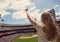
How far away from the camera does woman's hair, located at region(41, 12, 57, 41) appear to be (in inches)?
50.0

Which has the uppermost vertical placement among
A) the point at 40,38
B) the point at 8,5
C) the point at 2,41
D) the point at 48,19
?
the point at 8,5

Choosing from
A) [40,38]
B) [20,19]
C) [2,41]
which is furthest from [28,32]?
[40,38]

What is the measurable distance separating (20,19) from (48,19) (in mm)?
1163

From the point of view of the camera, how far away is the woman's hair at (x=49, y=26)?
4.17 ft

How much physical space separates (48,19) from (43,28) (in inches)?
3.1

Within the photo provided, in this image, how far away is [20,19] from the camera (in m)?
2.41

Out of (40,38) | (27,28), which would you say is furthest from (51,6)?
(40,38)

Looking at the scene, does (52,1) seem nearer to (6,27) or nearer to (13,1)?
(13,1)

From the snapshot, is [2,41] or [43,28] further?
[2,41]

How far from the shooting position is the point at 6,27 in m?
2.44

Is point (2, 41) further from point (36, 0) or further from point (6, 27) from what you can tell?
point (36, 0)

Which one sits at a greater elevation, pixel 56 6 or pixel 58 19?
pixel 56 6

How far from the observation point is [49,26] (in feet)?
4.21

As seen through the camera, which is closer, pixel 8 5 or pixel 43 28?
pixel 43 28
